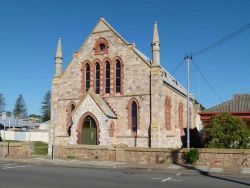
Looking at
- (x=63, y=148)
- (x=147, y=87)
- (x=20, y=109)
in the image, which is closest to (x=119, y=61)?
(x=147, y=87)

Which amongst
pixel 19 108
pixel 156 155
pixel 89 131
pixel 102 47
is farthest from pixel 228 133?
pixel 19 108

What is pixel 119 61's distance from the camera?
34219 mm

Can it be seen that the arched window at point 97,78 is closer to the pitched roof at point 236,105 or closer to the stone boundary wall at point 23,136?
the pitched roof at point 236,105

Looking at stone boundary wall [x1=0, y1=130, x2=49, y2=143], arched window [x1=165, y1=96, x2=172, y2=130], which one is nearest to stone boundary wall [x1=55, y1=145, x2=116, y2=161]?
arched window [x1=165, y1=96, x2=172, y2=130]

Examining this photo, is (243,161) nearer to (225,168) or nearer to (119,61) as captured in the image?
(225,168)

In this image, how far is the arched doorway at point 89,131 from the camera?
107 feet

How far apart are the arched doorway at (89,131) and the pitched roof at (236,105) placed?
446 inches

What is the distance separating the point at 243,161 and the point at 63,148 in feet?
48.6

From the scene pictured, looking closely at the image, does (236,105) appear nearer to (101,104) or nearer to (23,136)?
(101,104)

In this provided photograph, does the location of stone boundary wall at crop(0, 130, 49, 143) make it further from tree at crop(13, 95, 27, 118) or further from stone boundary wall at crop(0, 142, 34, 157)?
tree at crop(13, 95, 27, 118)

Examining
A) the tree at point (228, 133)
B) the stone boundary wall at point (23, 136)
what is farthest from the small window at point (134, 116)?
the stone boundary wall at point (23, 136)

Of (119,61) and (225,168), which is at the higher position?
(119,61)

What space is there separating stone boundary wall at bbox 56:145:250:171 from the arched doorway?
4203mm

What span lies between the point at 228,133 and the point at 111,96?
44.2ft
